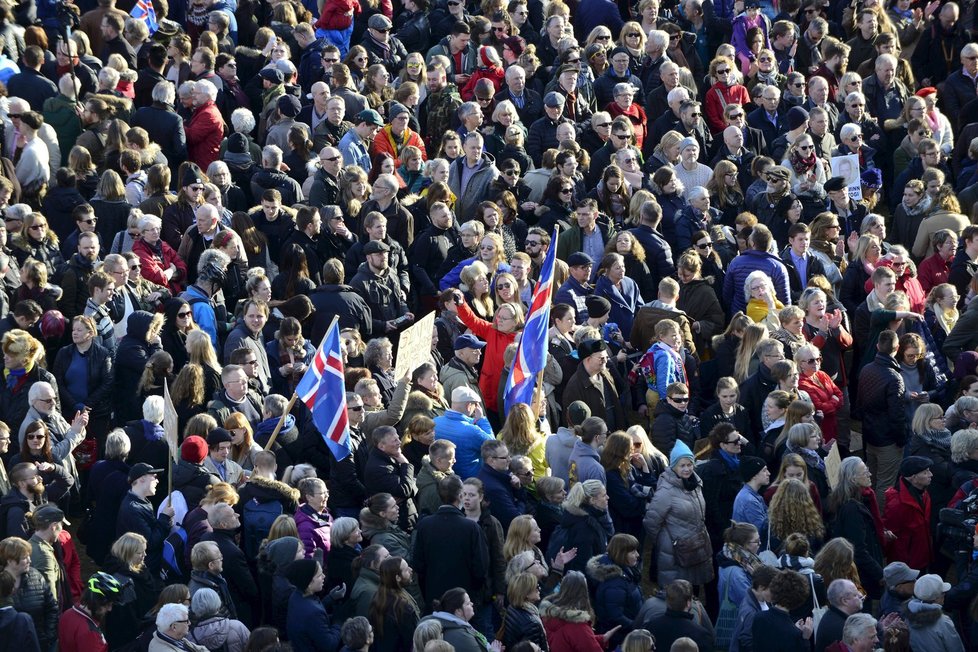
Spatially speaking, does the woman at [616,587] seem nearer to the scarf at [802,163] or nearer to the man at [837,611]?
the man at [837,611]

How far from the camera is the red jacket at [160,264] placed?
15.6 metres

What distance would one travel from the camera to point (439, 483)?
40.6 feet

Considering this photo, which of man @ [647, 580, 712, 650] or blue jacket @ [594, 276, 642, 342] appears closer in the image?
man @ [647, 580, 712, 650]

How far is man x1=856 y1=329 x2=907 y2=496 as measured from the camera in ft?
48.4

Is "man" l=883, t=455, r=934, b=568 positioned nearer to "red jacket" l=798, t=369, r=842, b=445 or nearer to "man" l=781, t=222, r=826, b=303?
"red jacket" l=798, t=369, r=842, b=445

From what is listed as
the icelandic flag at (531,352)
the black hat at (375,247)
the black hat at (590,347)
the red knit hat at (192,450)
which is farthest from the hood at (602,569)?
the black hat at (375,247)

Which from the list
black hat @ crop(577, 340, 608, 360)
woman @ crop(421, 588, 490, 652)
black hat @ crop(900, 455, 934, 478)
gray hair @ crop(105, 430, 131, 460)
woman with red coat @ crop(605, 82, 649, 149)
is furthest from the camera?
woman with red coat @ crop(605, 82, 649, 149)

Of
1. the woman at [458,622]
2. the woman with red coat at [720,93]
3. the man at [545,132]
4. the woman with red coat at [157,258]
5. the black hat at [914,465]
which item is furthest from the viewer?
the woman with red coat at [720,93]

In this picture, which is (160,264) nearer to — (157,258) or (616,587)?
(157,258)

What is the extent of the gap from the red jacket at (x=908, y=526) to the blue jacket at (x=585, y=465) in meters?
2.06

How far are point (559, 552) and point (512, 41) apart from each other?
954cm

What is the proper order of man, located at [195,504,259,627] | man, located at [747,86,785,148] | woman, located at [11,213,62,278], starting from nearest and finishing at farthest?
man, located at [195,504,259,627]
woman, located at [11,213,62,278]
man, located at [747,86,785,148]

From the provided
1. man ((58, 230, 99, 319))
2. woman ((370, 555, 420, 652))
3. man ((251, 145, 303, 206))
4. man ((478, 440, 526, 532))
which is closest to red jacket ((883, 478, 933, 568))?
Result: man ((478, 440, 526, 532))

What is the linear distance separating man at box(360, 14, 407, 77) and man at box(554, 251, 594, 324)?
5.50 m
